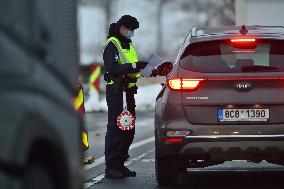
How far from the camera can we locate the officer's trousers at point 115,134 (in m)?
10.8

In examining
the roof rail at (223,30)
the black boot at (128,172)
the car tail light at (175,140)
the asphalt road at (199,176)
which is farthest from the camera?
the black boot at (128,172)

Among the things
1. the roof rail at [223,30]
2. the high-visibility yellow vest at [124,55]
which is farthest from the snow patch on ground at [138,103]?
the roof rail at [223,30]

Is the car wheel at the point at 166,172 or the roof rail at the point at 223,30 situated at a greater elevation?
the roof rail at the point at 223,30

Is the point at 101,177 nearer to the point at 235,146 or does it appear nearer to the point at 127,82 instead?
the point at 127,82

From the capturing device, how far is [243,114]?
9.05 m

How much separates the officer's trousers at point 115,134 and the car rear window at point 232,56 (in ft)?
5.42

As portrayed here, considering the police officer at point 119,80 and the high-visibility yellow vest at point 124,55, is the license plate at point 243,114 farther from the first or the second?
the high-visibility yellow vest at point 124,55

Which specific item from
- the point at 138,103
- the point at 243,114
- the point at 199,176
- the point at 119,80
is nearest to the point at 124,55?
the point at 119,80

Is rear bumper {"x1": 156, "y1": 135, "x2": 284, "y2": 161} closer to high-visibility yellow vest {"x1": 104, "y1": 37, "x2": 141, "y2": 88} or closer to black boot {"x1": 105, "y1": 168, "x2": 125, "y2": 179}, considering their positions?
black boot {"x1": 105, "y1": 168, "x2": 125, "y2": 179}

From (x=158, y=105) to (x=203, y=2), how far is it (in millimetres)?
45364

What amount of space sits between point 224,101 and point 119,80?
78.6 inches

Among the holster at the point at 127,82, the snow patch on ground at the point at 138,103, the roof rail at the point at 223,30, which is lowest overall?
the snow patch on ground at the point at 138,103

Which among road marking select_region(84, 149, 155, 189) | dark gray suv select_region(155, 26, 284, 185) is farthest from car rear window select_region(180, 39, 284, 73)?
road marking select_region(84, 149, 155, 189)

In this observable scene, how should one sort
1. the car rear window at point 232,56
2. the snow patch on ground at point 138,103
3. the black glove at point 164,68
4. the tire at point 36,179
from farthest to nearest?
the snow patch on ground at point 138,103, the black glove at point 164,68, the car rear window at point 232,56, the tire at point 36,179
